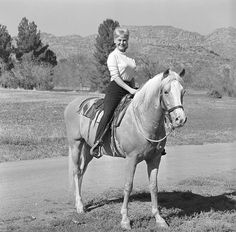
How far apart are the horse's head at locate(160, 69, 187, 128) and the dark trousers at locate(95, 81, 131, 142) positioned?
1.04m

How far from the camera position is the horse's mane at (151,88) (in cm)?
650

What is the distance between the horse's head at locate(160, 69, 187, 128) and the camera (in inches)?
246

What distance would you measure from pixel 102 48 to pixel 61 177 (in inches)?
2423

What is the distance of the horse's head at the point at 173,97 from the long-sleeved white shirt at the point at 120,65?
881 millimetres

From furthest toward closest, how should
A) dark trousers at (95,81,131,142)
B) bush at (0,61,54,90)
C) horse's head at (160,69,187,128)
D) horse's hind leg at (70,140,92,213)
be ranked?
bush at (0,61,54,90)
horse's hind leg at (70,140,92,213)
dark trousers at (95,81,131,142)
horse's head at (160,69,187,128)

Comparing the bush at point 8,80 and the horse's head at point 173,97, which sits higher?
the horse's head at point 173,97

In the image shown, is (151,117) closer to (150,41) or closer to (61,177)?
(61,177)

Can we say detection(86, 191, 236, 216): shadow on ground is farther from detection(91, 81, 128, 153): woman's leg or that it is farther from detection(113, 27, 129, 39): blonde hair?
detection(113, 27, 129, 39): blonde hair

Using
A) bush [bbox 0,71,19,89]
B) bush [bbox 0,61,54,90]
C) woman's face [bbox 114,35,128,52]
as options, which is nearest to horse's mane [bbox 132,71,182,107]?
woman's face [bbox 114,35,128,52]

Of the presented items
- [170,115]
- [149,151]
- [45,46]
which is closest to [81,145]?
[149,151]

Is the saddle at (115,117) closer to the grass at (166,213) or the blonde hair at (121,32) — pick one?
the blonde hair at (121,32)

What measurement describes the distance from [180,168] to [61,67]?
71.5 m

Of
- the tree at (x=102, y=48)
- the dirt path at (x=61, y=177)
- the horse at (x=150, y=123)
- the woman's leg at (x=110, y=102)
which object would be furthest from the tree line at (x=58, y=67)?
the horse at (x=150, y=123)

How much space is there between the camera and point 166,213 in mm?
7754
